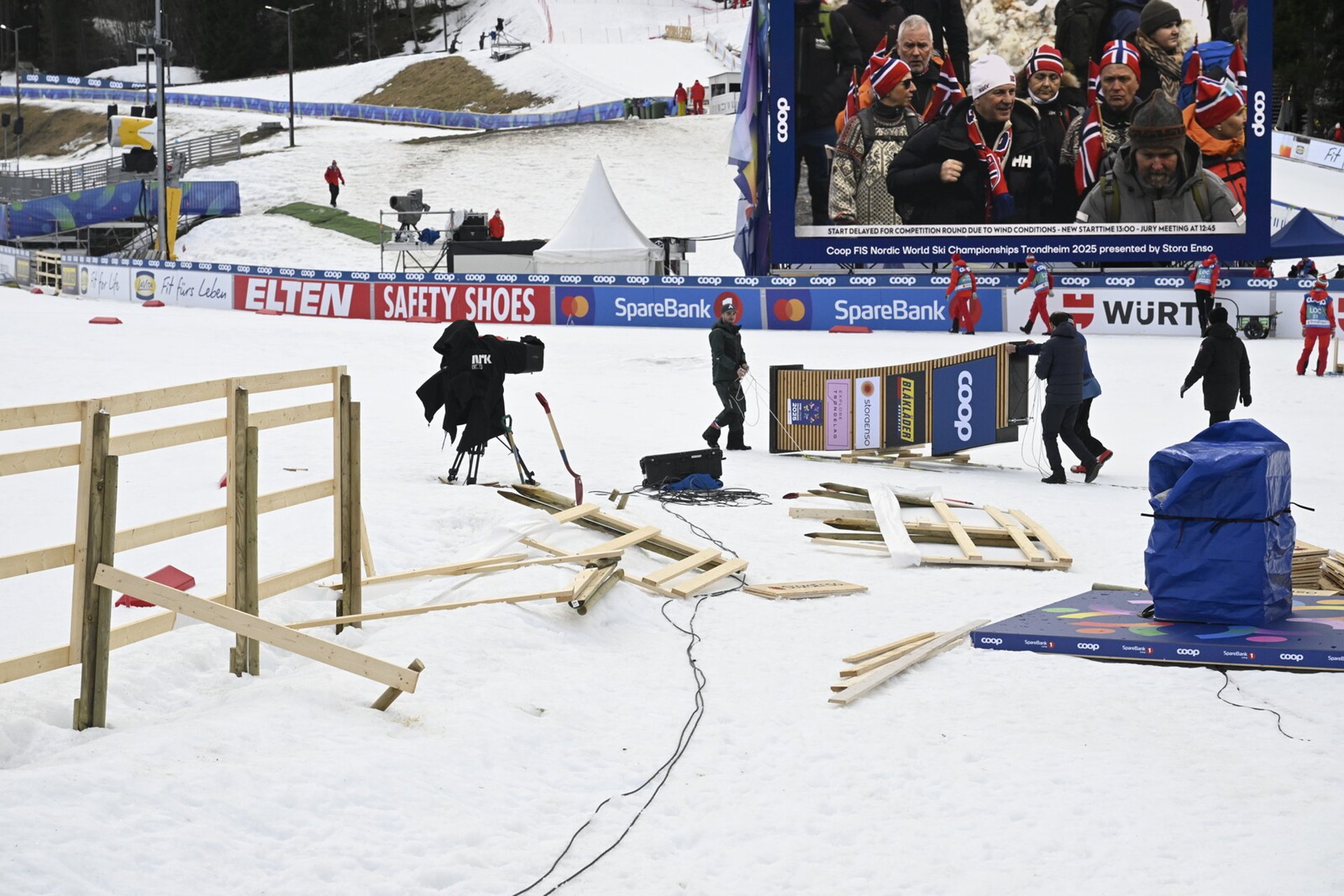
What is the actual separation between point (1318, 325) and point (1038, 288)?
5959 mm

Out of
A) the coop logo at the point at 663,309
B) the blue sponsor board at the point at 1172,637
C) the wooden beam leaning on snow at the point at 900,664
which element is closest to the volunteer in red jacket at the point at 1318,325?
the coop logo at the point at 663,309

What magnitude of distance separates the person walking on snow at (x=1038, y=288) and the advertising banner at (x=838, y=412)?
11.0 metres

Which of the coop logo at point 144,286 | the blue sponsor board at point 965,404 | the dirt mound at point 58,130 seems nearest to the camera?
the blue sponsor board at point 965,404

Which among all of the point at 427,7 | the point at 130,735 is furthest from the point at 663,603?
the point at 427,7

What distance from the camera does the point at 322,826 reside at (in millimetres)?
5395

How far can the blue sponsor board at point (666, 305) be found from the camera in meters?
29.6

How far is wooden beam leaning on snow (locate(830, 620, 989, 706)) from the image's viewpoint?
24.7 ft

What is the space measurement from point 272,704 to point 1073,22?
26.0 m

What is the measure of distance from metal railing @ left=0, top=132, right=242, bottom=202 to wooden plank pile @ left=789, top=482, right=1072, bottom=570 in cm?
4850

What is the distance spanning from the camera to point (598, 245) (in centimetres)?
3562

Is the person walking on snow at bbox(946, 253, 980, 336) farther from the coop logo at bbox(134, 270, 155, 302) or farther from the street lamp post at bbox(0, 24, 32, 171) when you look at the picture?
the street lamp post at bbox(0, 24, 32, 171)

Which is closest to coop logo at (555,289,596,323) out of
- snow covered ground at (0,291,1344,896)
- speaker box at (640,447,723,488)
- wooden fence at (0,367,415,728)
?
speaker box at (640,447,723,488)

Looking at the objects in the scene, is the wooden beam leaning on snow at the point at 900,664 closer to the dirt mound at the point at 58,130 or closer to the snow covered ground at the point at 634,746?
the snow covered ground at the point at 634,746

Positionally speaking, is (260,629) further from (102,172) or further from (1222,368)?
(102,172)
